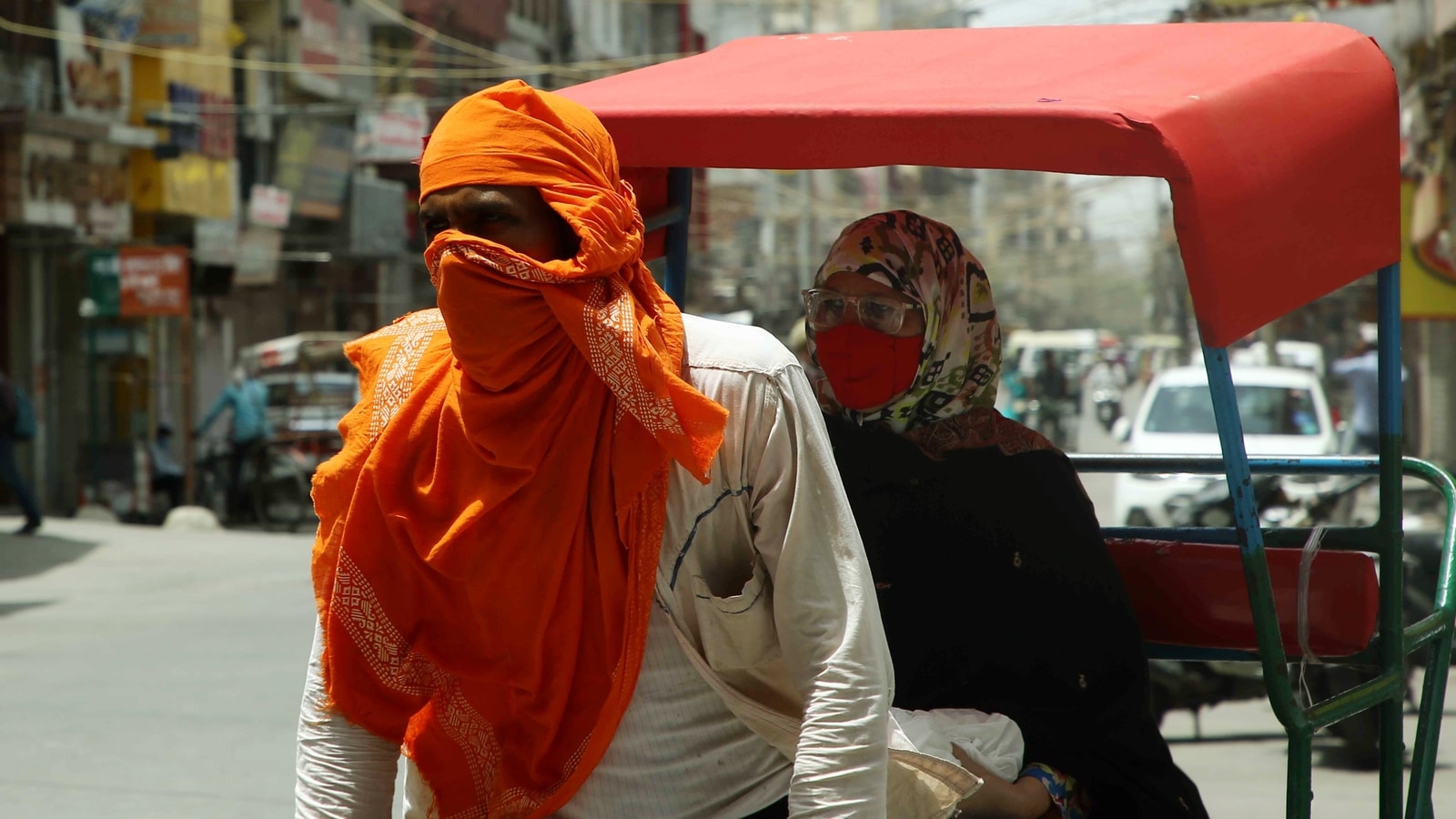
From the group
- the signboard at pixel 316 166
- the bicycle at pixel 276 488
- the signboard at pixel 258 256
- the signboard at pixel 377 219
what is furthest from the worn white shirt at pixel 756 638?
the signboard at pixel 377 219

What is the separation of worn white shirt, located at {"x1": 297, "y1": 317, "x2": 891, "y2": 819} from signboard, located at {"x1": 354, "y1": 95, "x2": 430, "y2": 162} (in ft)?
74.3

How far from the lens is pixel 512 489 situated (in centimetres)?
170

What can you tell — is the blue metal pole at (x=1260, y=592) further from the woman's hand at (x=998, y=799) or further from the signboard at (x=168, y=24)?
the signboard at (x=168, y=24)

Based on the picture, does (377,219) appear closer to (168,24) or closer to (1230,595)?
(168,24)

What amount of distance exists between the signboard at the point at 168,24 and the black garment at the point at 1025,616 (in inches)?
735

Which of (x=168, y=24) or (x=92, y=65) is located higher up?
(x=168, y=24)

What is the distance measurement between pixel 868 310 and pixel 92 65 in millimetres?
17264

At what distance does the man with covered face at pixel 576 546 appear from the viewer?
1.68 meters

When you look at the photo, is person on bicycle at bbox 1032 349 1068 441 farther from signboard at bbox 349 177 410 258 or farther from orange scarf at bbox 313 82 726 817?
orange scarf at bbox 313 82 726 817

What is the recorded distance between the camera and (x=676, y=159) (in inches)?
102

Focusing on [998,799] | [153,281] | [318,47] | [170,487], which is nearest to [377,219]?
[318,47]

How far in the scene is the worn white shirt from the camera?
173 centimetres

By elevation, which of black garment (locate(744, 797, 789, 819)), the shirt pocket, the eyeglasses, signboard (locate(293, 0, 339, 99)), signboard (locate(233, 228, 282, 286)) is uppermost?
signboard (locate(293, 0, 339, 99))

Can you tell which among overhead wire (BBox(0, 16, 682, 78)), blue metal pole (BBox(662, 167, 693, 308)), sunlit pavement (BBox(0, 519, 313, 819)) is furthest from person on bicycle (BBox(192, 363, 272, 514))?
blue metal pole (BBox(662, 167, 693, 308))
